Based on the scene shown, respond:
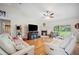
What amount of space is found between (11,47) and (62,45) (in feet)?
2.51

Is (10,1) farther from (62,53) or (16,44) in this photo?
(62,53)

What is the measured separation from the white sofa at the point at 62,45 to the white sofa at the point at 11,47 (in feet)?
0.90

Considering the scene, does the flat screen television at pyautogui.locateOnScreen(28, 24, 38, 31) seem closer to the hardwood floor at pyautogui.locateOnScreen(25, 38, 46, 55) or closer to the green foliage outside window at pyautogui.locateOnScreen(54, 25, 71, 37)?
the hardwood floor at pyautogui.locateOnScreen(25, 38, 46, 55)

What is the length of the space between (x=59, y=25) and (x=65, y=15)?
0.18 m

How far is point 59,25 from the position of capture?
8.09ft

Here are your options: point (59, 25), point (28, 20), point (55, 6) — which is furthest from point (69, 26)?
point (28, 20)

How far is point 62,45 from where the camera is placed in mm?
2477

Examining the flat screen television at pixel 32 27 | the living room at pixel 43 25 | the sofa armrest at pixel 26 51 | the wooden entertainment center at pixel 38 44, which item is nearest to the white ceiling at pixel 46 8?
the living room at pixel 43 25

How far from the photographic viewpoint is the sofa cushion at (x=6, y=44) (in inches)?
95.5

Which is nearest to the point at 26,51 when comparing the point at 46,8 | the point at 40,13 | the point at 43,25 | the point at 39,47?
the point at 39,47

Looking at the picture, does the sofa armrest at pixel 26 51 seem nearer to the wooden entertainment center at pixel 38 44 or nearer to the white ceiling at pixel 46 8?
the wooden entertainment center at pixel 38 44

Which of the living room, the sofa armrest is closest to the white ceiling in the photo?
the living room

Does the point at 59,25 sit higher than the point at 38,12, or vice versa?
the point at 38,12

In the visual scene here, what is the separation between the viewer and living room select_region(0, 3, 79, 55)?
2457 millimetres
